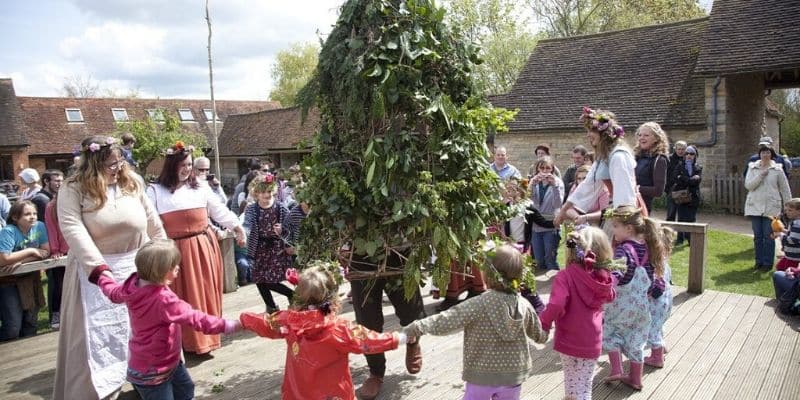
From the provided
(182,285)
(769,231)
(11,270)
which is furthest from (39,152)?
(769,231)

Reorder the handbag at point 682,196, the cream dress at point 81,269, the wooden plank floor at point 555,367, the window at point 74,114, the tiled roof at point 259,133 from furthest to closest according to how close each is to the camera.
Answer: the window at point 74,114, the tiled roof at point 259,133, the handbag at point 682,196, the wooden plank floor at point 555,367, the cream dress at point 81,269

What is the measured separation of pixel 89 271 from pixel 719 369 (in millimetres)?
4900

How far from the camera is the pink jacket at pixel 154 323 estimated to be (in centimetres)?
324

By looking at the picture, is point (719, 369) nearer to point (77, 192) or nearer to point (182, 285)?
point (182, 285)

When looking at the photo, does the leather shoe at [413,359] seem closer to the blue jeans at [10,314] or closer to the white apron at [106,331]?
the white apron at [106,331]

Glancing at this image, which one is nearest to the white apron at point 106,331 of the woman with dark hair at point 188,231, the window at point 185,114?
the woman with dark hair at point 188,231

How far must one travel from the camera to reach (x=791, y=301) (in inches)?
227

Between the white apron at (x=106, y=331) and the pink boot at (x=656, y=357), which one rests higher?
the white apron at (x=106, y=331)

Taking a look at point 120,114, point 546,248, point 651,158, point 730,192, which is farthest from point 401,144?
point 120,114

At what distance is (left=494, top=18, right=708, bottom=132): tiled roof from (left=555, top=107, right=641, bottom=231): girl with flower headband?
13.6 meters

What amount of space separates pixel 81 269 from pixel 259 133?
33.9 meters

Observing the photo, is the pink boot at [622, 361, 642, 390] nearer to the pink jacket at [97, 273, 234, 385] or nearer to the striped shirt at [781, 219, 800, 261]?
the pink jacket at [97, 273, 234, 385]

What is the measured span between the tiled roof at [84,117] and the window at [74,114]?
23cm

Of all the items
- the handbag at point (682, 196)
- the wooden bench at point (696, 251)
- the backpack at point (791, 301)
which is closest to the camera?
the backpack at point (791, 301)
